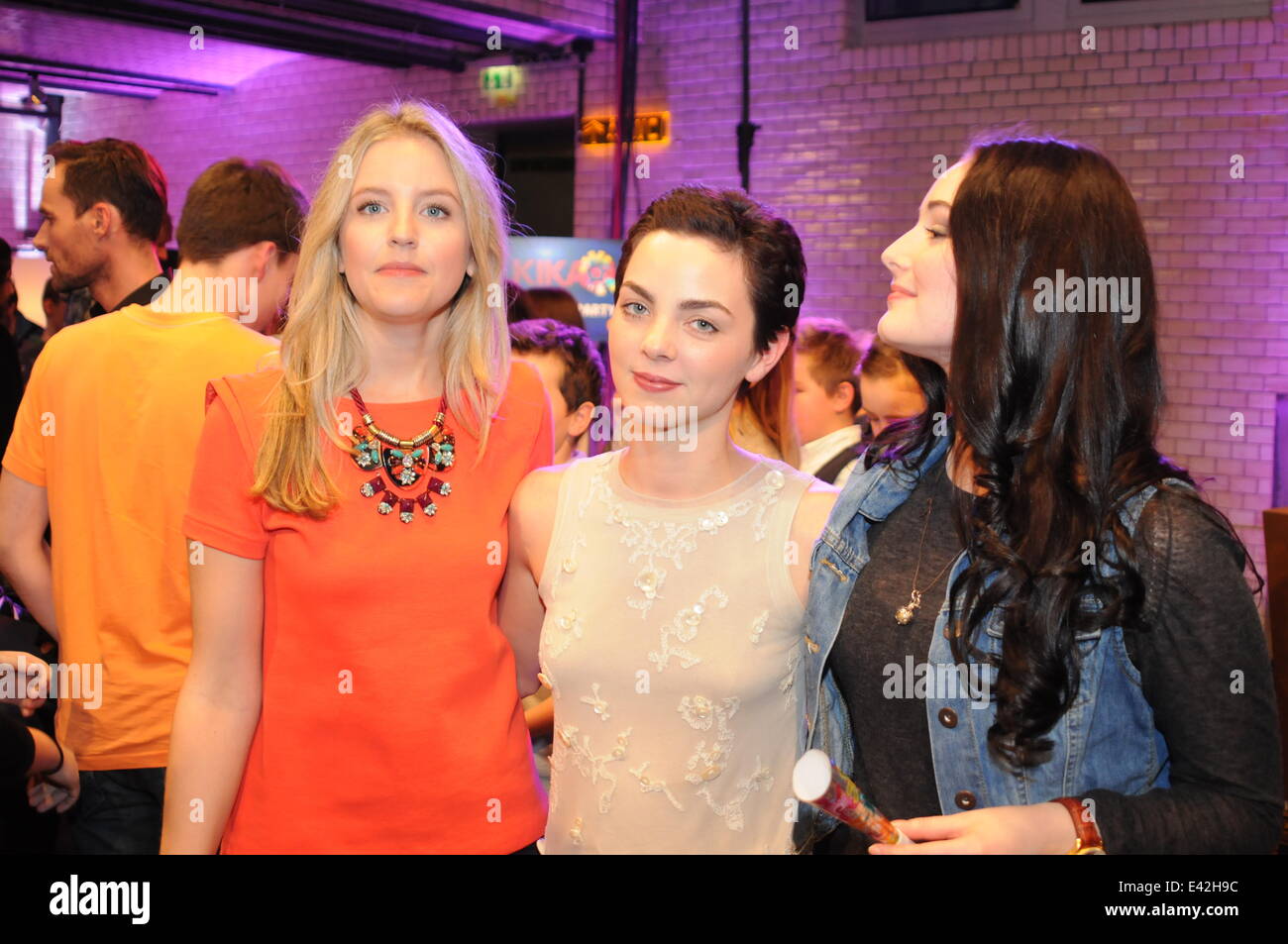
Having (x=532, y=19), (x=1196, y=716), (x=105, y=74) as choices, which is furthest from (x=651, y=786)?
(x=105, y=74)

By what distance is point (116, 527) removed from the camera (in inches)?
101

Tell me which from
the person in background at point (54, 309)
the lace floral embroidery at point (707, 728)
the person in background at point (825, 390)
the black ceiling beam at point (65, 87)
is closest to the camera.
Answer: the lace floral embroidery at point (707, 728)

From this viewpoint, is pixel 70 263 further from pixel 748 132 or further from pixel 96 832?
pixel 748 132

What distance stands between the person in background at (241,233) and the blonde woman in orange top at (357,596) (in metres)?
1.03

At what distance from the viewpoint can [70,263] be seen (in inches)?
122

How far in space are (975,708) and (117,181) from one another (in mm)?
2614

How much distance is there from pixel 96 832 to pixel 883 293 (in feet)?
20.5

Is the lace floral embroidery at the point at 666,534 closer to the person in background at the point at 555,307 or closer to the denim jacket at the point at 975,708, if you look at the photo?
the denim jacket at the point at 975,708

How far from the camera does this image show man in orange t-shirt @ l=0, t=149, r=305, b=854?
2.54m

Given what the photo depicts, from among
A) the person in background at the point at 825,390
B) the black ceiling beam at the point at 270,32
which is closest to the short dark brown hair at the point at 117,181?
the person in background at the point at 825,390

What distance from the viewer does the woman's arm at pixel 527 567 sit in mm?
1957

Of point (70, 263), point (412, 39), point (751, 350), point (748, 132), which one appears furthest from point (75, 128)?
point (751, 350)

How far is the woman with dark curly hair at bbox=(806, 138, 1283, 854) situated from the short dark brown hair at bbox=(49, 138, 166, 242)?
228 centimetres

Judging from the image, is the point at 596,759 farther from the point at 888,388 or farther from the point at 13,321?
the point at 13,321
